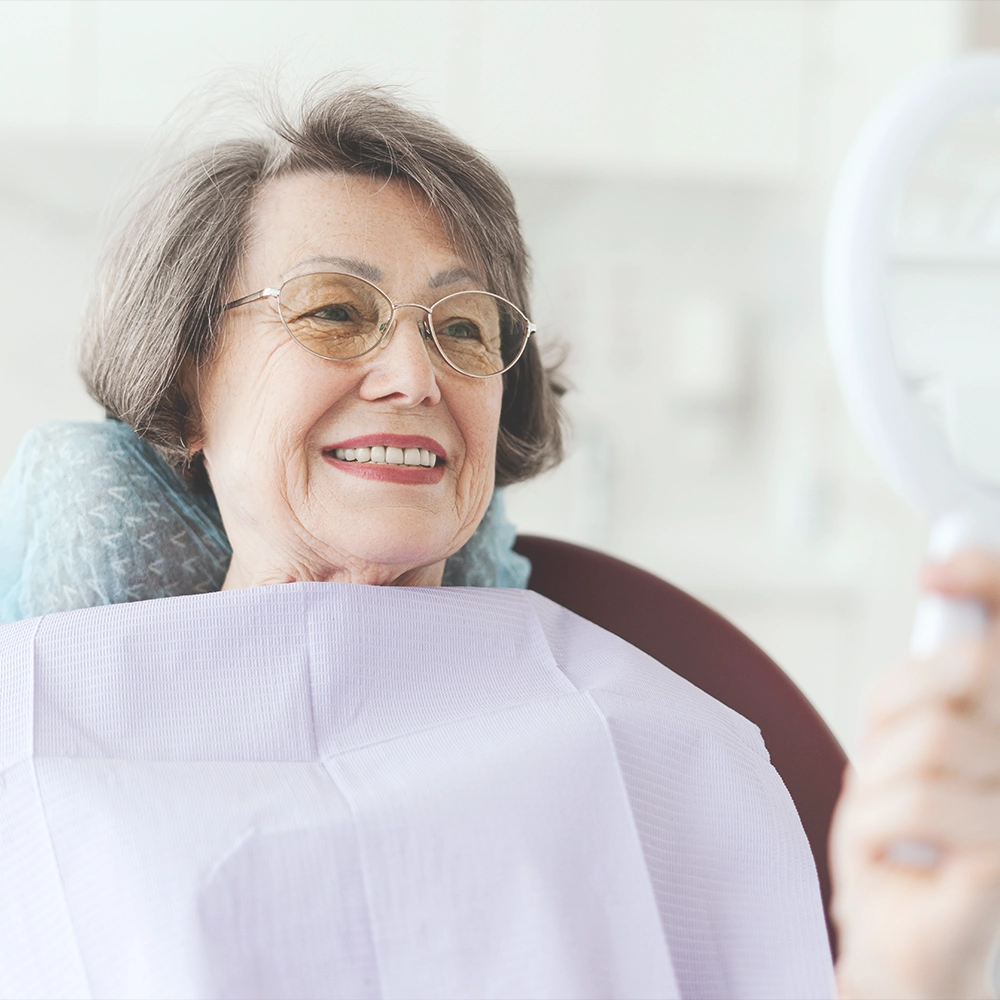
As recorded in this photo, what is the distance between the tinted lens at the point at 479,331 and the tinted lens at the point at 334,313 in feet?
0.19

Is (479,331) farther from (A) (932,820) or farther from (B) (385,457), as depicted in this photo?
(A) (932,820)

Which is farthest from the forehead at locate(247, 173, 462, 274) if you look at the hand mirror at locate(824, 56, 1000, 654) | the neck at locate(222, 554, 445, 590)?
the hand mirror at locate(824, 56, 1000, 654)

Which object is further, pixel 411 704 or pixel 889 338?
pixel 411 704

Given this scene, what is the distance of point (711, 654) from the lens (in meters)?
1.05

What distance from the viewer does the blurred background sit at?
7.96 feet

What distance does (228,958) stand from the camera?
2.25ft

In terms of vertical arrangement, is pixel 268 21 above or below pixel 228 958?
Result: above

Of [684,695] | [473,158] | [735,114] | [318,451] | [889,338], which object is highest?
[735,114]

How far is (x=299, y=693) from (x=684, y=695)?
32cm

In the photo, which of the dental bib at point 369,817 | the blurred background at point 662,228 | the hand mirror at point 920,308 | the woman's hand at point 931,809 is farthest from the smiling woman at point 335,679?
the blurred background at point 662,228

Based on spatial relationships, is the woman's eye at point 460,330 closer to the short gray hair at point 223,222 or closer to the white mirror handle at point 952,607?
the short gray hair at point 223,222

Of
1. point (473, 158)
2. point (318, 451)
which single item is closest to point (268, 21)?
point (473, 158)

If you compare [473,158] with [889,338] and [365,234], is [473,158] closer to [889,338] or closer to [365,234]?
[365,234]

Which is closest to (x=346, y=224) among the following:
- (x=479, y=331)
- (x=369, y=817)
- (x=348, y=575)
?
(x=479, y=331)
